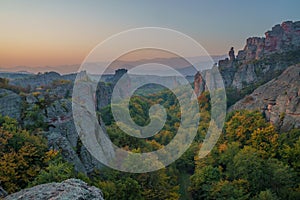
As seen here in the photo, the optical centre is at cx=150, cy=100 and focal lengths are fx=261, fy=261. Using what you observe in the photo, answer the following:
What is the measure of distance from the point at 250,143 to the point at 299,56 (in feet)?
148

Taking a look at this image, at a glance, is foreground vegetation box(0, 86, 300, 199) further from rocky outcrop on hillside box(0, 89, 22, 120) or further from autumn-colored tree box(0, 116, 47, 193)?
rocky outcrop on hillside box(0, 89, 22, 120)

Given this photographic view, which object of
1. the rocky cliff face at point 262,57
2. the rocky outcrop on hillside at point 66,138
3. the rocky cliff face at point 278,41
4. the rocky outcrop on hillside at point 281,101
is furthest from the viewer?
the rocky cliff face at point 278,41

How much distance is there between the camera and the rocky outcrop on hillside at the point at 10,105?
2395cm

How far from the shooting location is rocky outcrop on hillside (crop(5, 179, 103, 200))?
9.21m

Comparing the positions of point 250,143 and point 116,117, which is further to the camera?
point 116,117

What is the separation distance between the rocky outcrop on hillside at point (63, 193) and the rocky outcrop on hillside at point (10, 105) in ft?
50.0

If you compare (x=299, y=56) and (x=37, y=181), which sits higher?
(x=299, y=56)

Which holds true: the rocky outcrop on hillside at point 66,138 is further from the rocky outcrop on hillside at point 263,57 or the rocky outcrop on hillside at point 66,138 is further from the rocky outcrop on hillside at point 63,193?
the rocky outcrop on hillside at point 263,57

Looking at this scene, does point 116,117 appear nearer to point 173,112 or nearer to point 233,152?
point 233,152

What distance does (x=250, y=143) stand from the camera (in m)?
35.2

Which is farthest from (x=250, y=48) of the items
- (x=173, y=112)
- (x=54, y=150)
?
(x=54, y=150)

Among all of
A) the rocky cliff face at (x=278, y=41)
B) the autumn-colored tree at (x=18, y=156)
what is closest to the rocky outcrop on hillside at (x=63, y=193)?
the autumn-colored tree at (x=18, y=156)

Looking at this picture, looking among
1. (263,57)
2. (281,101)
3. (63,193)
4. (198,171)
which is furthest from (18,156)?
(263,57)

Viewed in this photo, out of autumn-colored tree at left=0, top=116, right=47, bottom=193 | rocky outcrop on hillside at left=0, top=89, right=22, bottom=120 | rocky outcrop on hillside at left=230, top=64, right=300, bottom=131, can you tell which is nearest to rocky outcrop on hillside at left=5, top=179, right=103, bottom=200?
autumn-colored tree at left=0, top=116, right=47, bottom=193
